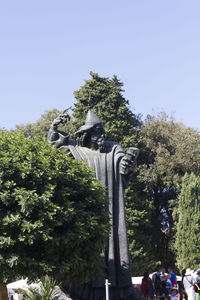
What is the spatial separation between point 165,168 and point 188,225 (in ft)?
17.1

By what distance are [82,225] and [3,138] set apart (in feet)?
10.4

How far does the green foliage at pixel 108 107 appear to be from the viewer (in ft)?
108

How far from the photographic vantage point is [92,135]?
42.3ft

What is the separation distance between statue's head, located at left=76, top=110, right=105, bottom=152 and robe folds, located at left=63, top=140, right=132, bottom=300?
0.17 meters

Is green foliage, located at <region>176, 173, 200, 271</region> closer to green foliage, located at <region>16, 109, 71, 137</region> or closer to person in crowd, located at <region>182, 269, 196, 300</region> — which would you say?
green foliage, located at <region>16, 109, 71, 137</region>

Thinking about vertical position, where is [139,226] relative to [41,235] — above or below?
above

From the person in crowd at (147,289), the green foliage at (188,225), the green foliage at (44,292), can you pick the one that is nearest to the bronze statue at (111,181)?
the green foliage at (44,292)

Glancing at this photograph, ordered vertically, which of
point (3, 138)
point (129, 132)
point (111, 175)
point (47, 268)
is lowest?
point (47, 268)

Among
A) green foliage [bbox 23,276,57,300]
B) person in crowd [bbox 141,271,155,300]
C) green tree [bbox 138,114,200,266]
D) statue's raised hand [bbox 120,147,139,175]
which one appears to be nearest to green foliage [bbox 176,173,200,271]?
green tree [bbox 138,114,200,266]

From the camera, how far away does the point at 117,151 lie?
12.9m

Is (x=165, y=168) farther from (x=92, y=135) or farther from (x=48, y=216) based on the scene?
(x=48, y=216)

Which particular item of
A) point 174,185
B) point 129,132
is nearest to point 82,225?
point 129,132

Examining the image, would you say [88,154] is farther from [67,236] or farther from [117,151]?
[67,236]

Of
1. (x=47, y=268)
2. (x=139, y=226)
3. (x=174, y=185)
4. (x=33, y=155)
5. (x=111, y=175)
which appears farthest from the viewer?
(x=174, y=185)
